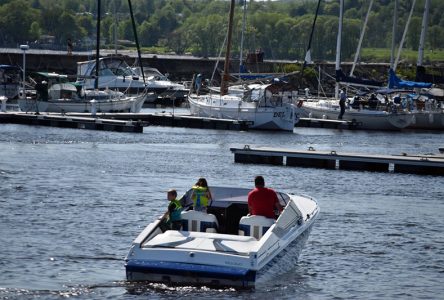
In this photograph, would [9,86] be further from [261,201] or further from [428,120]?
[261,201]

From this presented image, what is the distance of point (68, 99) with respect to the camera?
78.8 meters

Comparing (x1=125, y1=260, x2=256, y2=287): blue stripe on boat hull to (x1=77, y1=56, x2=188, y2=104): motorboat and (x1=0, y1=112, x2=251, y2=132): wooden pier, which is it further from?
(x1=77, y1=56, x2=188, y2=104): motorboat

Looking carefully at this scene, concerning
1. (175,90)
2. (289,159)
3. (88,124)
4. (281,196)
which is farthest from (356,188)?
(175,90)

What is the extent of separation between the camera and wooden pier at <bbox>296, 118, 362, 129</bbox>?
80.6m

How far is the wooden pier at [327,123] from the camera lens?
3172 inches

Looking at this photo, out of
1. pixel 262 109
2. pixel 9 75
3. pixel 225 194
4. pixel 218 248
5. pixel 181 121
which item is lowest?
pixel 181 121

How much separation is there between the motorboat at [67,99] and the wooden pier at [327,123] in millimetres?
11326

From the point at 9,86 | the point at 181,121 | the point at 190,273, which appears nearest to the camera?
the point at 190,273

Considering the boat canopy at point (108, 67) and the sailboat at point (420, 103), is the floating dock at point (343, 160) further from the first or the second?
the boat canopy at point (108, 67)

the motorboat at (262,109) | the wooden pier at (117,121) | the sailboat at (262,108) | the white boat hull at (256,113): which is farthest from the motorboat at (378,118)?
the wooden pier at (117,121)

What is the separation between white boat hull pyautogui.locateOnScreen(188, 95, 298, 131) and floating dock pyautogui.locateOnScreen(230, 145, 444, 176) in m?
19.5

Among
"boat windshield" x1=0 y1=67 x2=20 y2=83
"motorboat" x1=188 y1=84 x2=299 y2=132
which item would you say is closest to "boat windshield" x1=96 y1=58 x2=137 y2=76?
"boat windshield" x1=0 y1=67 x2=20 y2=83

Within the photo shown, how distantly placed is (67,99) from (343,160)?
30280 mm

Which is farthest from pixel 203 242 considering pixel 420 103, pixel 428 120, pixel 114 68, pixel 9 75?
pixel 9 75
